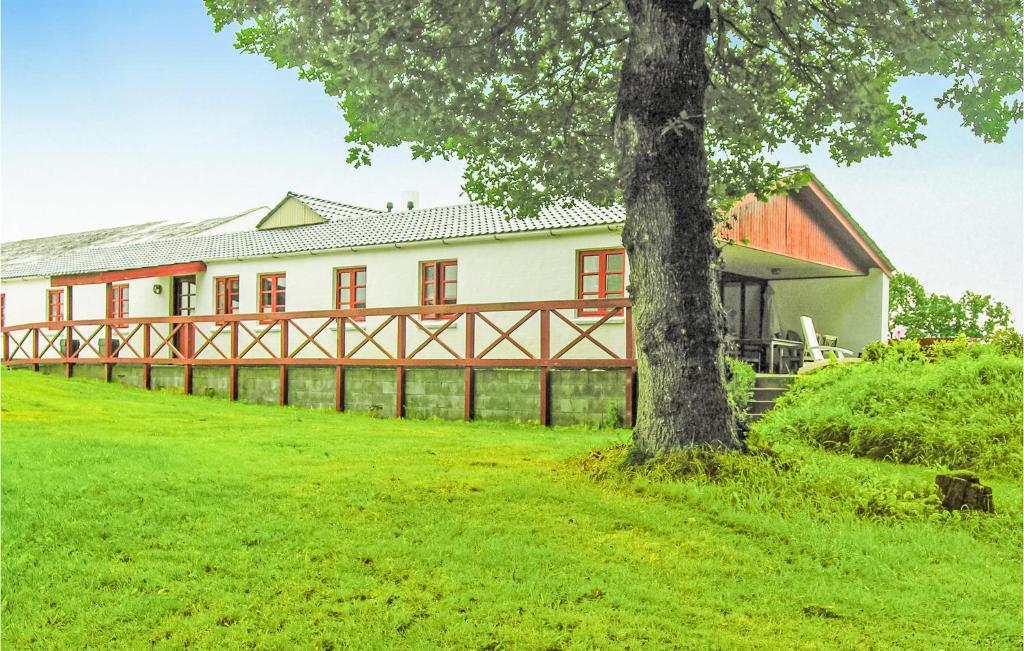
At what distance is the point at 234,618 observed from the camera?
4.48 m

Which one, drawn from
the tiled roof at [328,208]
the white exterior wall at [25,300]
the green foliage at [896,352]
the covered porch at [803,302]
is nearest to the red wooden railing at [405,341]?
the white exterior wall at [25,300]

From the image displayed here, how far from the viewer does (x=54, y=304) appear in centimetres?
2544

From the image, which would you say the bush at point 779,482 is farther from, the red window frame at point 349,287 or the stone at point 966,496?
the red window frame at point 349,287

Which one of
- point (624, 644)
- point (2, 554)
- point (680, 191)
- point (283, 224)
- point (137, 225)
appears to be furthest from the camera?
point (137, 225)

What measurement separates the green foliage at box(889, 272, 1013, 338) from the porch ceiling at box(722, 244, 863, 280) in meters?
6.31

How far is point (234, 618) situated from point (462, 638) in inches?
47.2

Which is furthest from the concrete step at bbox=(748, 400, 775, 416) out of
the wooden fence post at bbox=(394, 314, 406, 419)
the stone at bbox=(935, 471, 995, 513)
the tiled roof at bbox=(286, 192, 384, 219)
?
the tiled roof at bbox=(286, 192, 384, 219)

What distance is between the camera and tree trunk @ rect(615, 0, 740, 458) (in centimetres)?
759

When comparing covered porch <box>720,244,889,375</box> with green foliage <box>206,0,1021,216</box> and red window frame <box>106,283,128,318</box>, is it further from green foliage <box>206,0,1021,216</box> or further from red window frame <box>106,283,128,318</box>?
red window frame <box>106,283,128,318</box>

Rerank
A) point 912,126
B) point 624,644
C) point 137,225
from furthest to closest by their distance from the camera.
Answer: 1. point 137,225
2. point 912,126
3. point 624,644

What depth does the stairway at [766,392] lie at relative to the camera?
1302 centimetres

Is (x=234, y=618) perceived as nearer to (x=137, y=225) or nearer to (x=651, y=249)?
(x=651, y=249)

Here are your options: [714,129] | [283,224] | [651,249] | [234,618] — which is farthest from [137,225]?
[234,618]

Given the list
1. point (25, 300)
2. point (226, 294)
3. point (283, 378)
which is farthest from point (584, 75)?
point (25, 300)
